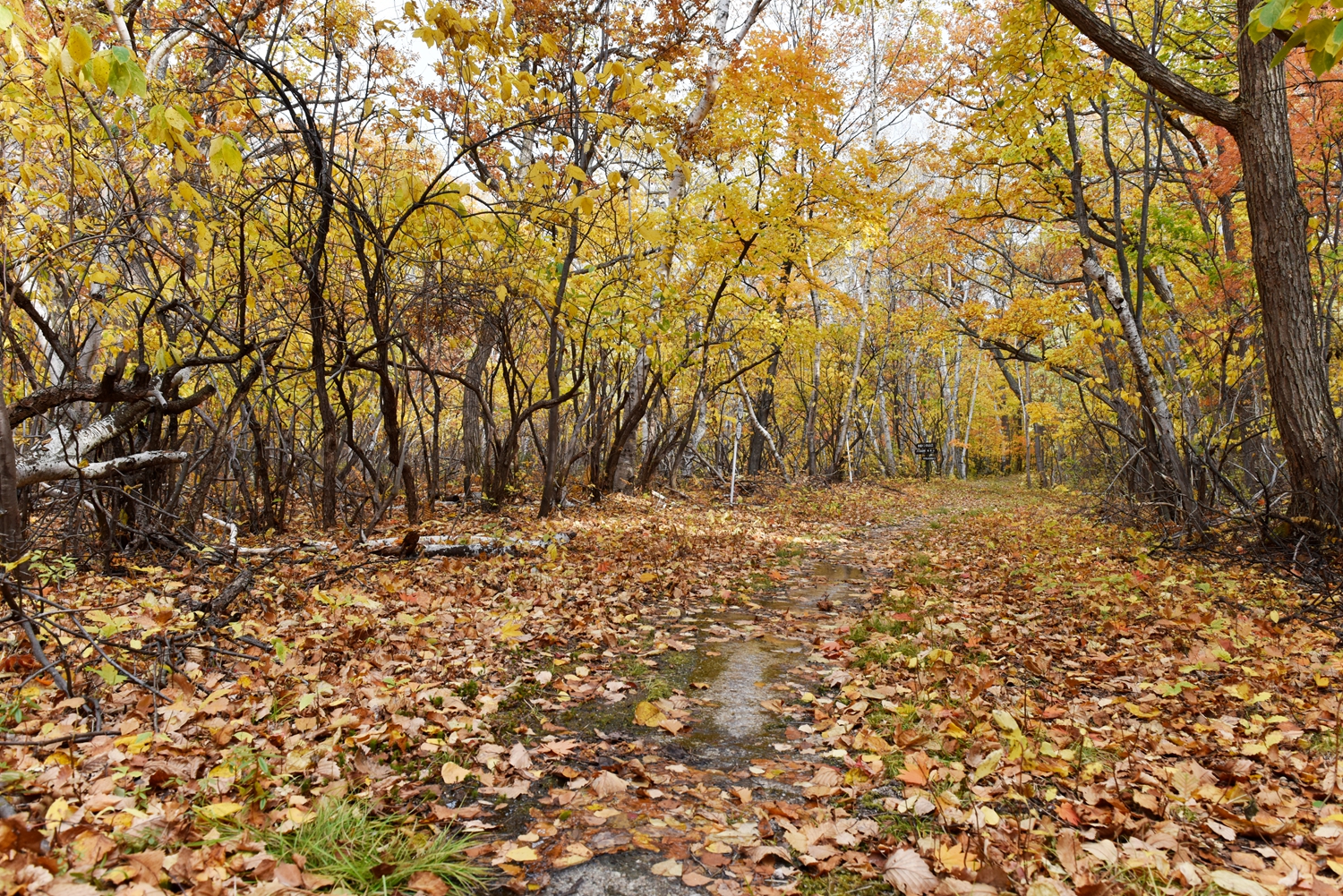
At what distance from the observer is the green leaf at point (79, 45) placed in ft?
7.75

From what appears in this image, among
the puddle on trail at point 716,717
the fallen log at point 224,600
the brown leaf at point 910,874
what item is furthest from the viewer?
the fallen log at point 224,600

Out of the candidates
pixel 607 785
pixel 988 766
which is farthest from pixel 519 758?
pixel 988 766

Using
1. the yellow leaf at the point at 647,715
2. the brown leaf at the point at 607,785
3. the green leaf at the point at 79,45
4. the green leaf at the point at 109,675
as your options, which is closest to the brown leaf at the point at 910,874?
the brown leaf at the point at 607,785

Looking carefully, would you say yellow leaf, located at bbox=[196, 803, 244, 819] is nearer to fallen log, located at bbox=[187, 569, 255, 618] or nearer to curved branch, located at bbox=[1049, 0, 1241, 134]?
fallen log, located at bbox=[187, 569, 255, 618]

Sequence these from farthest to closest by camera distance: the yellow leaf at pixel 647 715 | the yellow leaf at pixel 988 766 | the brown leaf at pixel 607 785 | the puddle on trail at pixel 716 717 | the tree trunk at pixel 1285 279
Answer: the tree trunk at pixel 1285 279, the yellow leaf at pixel 647 715, the brown leaf at pixel 607 785, the yellow leaf at pixel 988 766, the puddle on trail at pixel 716 717

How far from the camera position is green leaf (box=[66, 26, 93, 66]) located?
7.75 feet

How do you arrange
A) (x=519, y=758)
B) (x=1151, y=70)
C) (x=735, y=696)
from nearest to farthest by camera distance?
1. (x=519, y=758)
2. (x=735, y=696)
3. (x=1151, y=70)

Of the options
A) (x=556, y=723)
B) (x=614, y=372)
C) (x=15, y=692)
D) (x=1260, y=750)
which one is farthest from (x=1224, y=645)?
(x=614, y=372)

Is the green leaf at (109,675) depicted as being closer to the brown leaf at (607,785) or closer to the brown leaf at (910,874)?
the brown leaf at (607,785)

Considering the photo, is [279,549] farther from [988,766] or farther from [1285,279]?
[1285,279]

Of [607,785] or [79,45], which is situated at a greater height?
[79,45]

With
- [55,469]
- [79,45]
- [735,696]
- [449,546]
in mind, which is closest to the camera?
[79,45]

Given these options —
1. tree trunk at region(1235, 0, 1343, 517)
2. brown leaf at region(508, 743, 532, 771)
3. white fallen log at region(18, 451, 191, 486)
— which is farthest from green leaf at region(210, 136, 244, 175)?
tree trunk at region(1235, 0, 1343, 517)

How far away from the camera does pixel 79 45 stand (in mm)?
2385
